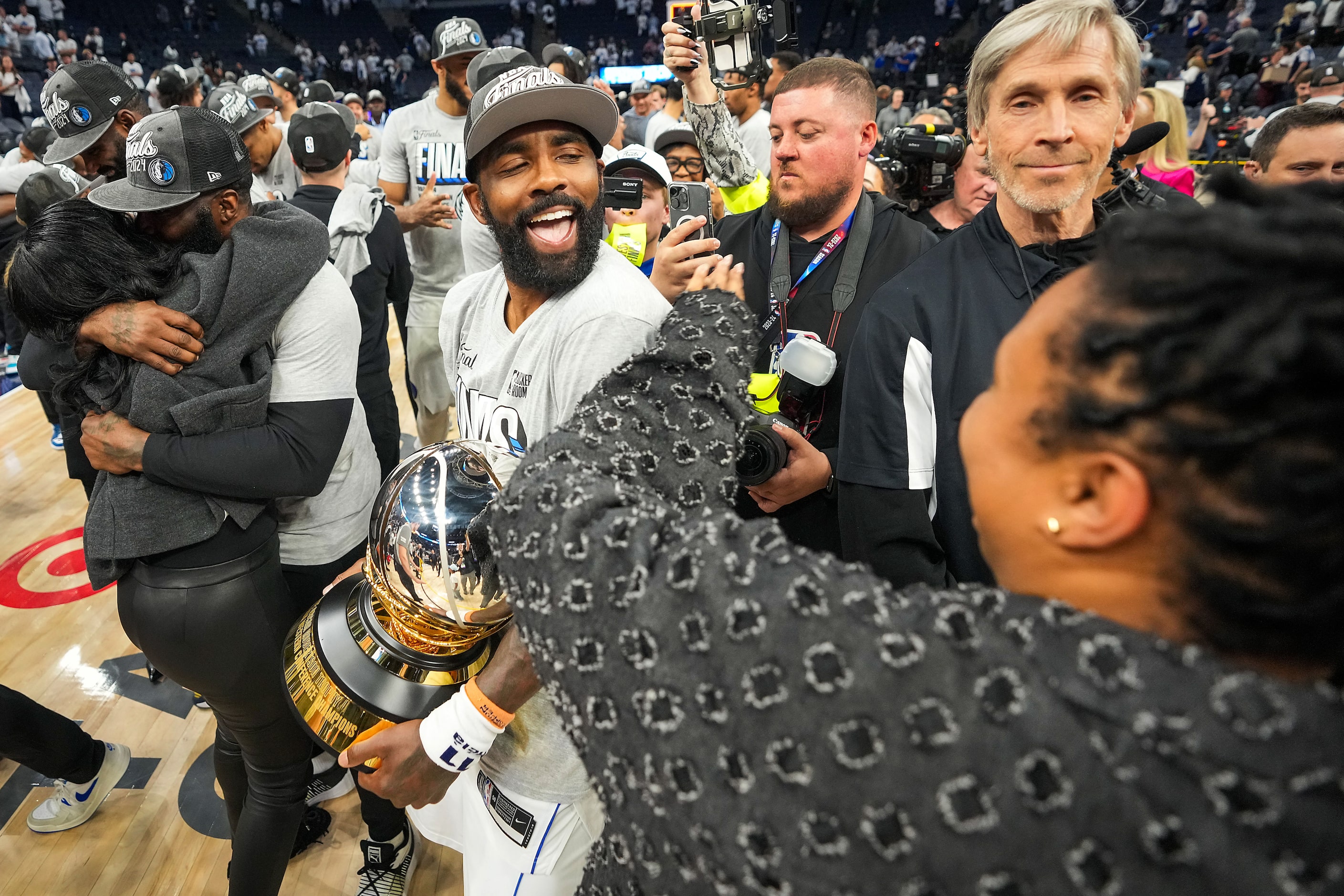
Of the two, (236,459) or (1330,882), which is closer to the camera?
(1330,882)

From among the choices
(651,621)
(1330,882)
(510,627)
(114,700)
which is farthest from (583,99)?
(114,700)

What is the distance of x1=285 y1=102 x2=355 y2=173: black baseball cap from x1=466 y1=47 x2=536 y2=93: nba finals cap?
59cm

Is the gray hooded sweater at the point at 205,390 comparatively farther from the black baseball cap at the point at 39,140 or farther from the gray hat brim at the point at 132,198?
the black baseball cap at the point at 39,140

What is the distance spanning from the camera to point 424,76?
2012 cm

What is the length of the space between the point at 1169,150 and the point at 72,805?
15.8 feet

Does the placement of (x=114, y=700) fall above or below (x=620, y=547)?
below

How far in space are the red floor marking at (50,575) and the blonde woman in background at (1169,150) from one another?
4.73 m

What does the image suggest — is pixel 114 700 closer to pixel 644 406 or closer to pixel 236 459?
pixel 236 459

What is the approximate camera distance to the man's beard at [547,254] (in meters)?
1.26

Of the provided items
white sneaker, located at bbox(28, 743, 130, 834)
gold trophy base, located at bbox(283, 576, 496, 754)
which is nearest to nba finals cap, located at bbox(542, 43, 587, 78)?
white sneaker, located at bbox(28, 743, 130, 834)

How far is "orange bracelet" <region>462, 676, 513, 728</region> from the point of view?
0.97 meters

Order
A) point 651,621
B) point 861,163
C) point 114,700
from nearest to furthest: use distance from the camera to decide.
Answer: point 651,621
point 861,163
point 114,700

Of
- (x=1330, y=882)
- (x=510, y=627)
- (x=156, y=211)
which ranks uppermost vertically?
(x=156, y=211)

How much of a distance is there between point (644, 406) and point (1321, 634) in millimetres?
577
